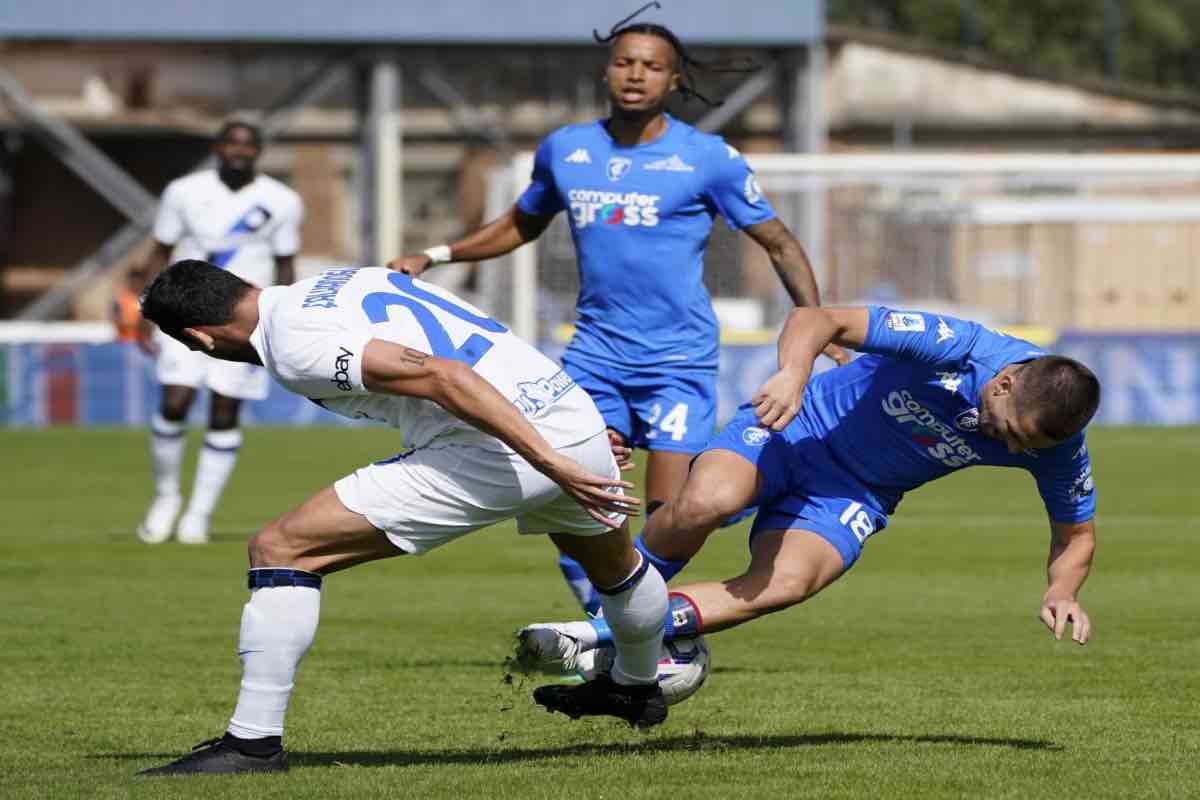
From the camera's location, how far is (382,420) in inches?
251

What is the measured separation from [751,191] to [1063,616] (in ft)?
9.07

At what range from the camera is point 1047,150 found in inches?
1845

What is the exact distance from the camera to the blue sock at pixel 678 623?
7.14 metres

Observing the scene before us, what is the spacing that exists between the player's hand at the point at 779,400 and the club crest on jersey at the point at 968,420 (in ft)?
2.49

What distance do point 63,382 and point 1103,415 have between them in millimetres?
12663

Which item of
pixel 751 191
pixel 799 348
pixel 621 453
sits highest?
pixel 751 191

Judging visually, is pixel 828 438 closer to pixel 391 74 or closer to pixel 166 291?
pixel 166 291

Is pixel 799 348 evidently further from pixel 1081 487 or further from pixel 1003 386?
pixel 1081 487

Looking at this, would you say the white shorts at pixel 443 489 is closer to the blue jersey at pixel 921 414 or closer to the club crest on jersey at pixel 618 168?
the blue jersey at pixel 921 414

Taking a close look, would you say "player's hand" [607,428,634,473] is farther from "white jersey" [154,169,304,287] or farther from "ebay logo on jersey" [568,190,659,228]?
"white jersey" [154,169,304,287]

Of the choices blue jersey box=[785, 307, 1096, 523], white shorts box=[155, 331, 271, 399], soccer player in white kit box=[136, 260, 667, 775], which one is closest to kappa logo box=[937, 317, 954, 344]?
blue jersey box=[785, 307, 1096, 523]

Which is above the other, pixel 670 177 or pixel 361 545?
pixel 670 177

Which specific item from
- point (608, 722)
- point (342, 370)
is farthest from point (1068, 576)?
point (342, 370)

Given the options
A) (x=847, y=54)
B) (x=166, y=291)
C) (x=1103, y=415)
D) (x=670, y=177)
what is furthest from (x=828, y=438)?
(x=847, y=54)
